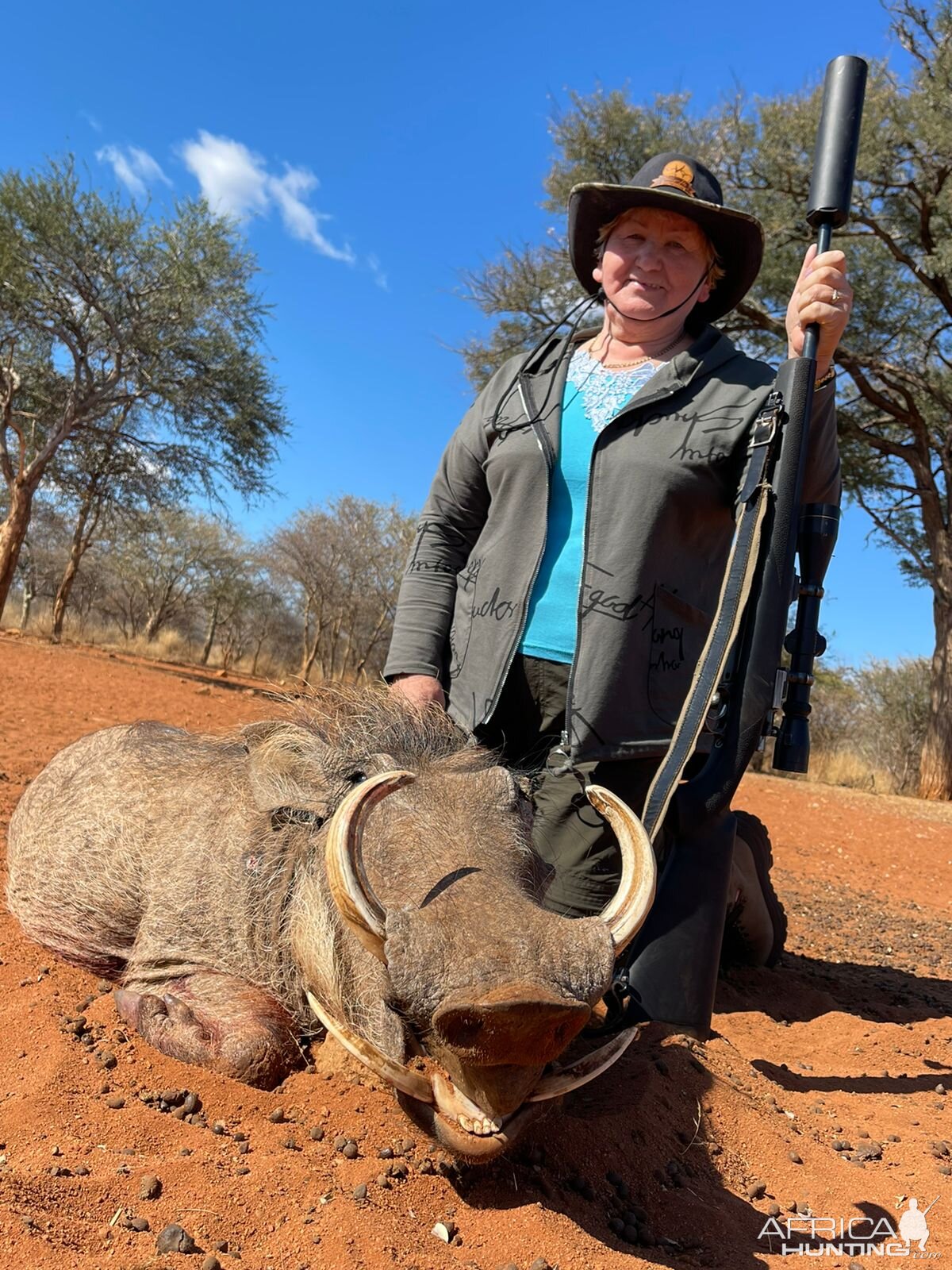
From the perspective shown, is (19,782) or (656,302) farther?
(19,782)

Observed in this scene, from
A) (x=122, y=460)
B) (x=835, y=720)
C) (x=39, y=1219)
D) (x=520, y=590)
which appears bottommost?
(x=39, y=1219)

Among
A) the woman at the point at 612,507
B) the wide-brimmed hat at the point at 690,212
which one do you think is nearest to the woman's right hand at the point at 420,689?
the woman at the point at 612,507

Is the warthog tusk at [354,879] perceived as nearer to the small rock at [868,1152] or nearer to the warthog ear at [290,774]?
the warthog ear at [290,774]

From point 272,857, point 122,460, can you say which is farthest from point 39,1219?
point 122,460

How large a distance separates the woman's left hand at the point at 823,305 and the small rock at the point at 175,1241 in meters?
2.17

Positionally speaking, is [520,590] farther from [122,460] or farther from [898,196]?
[122,460]

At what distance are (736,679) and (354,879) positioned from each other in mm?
1155

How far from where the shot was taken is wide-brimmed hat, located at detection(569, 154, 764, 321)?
2410 millimetres

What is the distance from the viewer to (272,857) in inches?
94.4

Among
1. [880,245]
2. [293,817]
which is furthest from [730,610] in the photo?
[880,245]

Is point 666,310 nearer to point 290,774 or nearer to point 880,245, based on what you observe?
point 290,774

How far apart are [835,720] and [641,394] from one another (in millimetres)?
22233

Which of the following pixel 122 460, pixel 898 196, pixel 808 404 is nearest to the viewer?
pixel 808 404

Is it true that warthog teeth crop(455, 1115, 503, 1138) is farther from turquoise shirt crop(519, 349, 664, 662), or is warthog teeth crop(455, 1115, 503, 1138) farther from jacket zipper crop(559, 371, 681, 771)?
turquoise shirt crop(519, 349, 664, 662)
